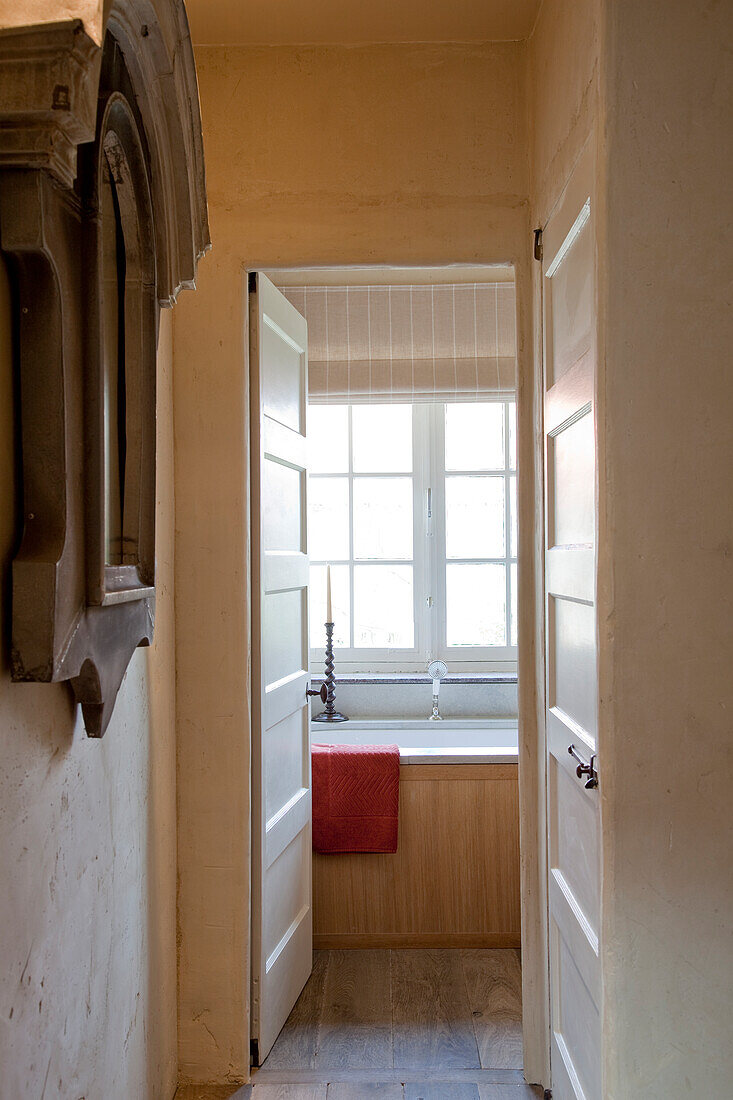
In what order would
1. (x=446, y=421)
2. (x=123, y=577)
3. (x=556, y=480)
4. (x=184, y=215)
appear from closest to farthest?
(x=123, y=577), (x=184, y=215), (x=556, y=480), (x=446, y=421)

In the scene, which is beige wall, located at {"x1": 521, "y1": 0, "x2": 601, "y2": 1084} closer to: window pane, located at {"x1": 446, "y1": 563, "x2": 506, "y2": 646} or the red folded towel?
the red folded towel

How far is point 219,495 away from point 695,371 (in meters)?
1.30

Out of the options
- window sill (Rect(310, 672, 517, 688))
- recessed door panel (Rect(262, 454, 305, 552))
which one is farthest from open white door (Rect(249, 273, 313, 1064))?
window sill (Rect(310, 672, 517, 688))

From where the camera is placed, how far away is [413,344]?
13.5 feet

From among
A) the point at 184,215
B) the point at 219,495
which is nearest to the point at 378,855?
the point at 219,495

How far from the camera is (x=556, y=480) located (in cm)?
221

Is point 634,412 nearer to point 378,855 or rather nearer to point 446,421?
point 378,855

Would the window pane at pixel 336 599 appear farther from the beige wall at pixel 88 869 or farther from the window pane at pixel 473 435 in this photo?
the beige wall at pixel 88 869

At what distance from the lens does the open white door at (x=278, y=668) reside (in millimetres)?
2543

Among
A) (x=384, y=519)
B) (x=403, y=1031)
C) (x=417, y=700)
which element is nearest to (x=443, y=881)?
(x=403, y=1031)

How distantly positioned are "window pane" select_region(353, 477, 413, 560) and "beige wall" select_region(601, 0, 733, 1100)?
9.16 ft

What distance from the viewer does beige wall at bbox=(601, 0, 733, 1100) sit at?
161cm

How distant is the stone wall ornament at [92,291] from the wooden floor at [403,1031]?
1.46m

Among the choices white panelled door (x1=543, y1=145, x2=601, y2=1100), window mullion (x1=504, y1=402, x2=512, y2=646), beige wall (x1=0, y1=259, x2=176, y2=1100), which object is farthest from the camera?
window mullion (x1=504, y1=402, x2=512, y2=646)
